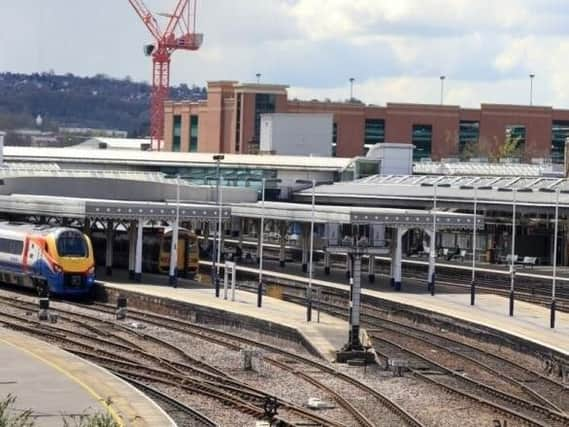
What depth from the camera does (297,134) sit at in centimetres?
11412

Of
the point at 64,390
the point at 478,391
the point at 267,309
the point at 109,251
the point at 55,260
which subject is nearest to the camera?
→ the point at 64,390

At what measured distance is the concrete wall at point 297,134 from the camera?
112562 millimetres

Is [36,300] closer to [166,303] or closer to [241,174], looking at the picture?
[166,303]

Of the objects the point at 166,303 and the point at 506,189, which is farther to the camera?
the point at 506,189

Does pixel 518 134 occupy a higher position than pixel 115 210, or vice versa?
pixel 518 134

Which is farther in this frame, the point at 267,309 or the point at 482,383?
the point at 267,309

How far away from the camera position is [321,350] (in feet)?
122

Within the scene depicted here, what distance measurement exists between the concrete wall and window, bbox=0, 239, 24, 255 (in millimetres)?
58373

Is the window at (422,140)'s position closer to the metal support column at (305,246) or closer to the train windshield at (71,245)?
the metal support column at (305,246)

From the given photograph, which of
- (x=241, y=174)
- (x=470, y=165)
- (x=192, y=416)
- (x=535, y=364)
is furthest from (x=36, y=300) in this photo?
(x=470, y=165)

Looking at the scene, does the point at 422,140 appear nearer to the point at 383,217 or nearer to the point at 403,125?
the point at 403,125

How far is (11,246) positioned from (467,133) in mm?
78032

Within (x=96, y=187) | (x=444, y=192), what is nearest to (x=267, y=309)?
(x=96, y=187)

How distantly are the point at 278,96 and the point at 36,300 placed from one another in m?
75.8
